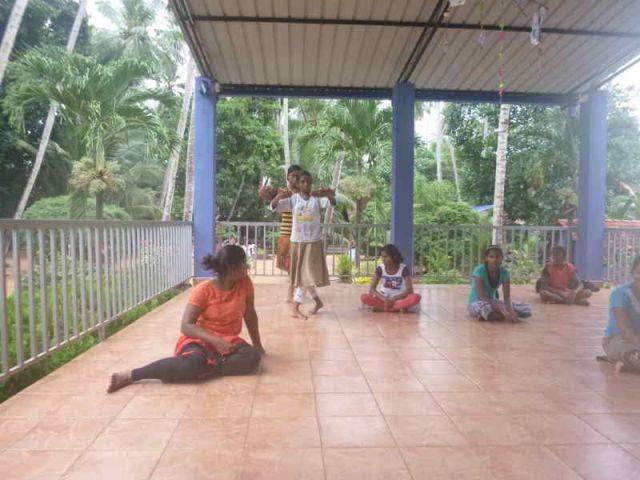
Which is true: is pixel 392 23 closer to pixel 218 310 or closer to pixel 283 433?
pixel 218 310

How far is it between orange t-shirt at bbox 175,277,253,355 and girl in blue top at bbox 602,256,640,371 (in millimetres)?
2509

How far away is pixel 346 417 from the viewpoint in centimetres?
257

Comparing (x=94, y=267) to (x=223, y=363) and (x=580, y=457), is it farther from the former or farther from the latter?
(x=580, y=457)

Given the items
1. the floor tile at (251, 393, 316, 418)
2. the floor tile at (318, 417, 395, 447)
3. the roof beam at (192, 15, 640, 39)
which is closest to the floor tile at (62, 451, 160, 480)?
the floor tile at (251, 393, 316, 418)

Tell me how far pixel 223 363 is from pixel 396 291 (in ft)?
9.55

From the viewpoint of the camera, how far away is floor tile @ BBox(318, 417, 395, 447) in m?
2.27

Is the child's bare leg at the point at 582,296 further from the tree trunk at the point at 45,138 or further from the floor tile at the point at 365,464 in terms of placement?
the tree trunk at the point at 45,138

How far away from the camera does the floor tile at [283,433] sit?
2.25m

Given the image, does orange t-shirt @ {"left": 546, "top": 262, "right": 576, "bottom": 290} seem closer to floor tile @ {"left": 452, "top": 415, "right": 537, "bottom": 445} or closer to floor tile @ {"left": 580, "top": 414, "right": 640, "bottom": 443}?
floor tile @ {"left": 580, "top": 414, "right": 640, "bottom": 443}

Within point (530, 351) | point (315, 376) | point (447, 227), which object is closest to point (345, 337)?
point (315, 376)

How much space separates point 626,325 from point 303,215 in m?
3.00

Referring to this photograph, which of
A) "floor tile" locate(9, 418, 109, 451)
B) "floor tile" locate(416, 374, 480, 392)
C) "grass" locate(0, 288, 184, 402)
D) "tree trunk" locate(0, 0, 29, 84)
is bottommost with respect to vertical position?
"grass" locate(0, 288, 184, 402)

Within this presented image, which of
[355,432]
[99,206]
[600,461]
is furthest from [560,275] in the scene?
[99,206]

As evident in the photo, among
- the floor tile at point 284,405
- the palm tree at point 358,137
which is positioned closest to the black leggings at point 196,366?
the floor tile at point 284,405
